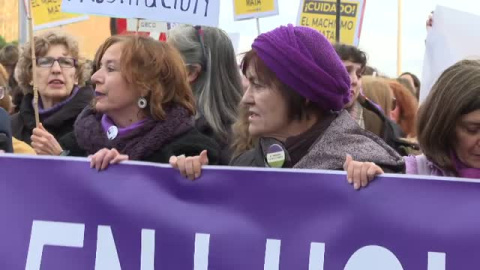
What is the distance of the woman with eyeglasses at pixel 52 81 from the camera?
629 cm

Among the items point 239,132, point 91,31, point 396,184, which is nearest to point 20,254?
point 239,132

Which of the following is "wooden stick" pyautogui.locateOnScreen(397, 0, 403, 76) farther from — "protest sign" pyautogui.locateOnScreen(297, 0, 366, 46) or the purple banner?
the purple banner

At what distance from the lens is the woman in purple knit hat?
12.9 ft

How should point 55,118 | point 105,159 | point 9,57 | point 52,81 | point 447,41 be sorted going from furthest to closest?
point 9,57 → point 52,81 → point 55,118 → point 447,41 → point 105,159

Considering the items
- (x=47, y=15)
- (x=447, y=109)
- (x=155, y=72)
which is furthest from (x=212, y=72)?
(x=47, y=15)

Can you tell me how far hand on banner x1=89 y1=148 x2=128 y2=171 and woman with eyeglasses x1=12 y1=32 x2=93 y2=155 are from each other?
84.7 inches

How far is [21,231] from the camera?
412cm

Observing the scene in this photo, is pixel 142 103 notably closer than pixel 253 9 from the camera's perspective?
Yes

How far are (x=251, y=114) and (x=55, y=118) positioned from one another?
87.8 inches

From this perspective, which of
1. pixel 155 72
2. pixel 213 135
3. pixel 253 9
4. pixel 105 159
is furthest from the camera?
pixel 253 9

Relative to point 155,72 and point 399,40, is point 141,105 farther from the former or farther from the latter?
point 399,40

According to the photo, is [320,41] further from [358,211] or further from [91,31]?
[91,31]

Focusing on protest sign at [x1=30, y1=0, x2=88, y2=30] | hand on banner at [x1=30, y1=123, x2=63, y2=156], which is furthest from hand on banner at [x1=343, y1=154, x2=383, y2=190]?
protest sign at [x1=30, y1=0, x2=88, y2=30]

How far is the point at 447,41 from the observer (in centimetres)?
560
